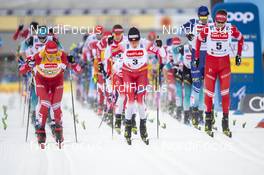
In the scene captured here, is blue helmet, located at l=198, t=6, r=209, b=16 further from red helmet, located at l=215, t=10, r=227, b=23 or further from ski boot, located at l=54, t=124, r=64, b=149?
ski boot, located at l=54, t=124, r=64, b=149

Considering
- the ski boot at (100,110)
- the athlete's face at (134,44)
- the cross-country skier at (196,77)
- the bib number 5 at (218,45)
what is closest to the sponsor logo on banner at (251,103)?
the cross-country skier at (196,77)

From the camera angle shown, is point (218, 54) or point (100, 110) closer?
point (218, 54)

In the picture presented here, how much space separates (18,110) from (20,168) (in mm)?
12266

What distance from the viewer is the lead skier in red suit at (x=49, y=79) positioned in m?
12.8

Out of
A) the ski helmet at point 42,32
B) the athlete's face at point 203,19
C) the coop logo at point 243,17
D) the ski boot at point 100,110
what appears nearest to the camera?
the ski helmet at point 42,32

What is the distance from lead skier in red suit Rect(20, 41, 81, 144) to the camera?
506 inches

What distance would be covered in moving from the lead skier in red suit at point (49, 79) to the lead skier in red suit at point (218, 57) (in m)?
2.61

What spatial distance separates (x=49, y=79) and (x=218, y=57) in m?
3.22

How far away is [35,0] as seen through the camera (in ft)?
135

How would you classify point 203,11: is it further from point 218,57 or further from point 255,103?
point 255,103

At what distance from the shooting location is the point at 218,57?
13.8m

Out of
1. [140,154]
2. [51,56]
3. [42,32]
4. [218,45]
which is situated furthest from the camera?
[42,32]

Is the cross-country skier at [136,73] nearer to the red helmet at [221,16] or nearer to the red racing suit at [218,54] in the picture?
the red racing suit at [218,54]

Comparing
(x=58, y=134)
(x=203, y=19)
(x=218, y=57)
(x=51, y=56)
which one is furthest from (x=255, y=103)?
(x=51, y=56)
